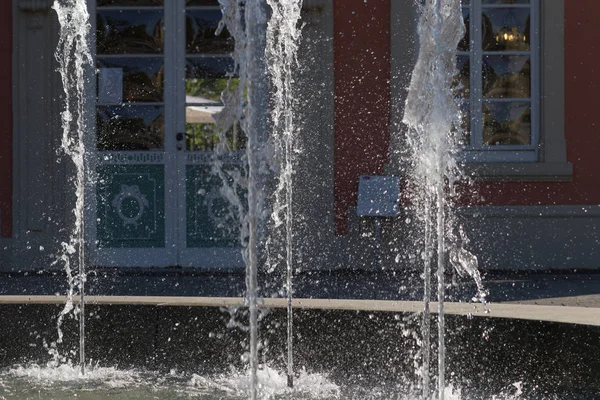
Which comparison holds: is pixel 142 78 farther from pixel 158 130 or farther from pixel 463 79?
pixel 463 79

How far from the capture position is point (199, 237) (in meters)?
11.0

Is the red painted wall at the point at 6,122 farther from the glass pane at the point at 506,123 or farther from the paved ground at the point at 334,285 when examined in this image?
the glass pane at the point at 506,123

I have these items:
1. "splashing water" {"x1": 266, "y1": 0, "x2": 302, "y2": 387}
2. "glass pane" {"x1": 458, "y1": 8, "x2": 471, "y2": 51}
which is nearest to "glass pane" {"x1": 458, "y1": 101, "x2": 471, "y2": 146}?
"glass pane" {"x1": 458, "y1": 8, "x2": 471, "y2": 51}

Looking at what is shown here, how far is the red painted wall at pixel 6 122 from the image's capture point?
1098 cm

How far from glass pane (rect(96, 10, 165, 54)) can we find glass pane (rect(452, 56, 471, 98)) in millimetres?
2457

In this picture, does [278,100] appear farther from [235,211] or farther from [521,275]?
[521,275]

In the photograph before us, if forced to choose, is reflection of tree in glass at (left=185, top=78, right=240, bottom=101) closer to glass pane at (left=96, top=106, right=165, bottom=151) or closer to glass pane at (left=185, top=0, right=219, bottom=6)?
glass pane at (left=96, top=106, right=165, bottom=151)

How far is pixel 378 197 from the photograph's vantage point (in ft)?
34.8

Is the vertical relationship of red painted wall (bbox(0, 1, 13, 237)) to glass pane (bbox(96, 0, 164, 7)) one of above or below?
below

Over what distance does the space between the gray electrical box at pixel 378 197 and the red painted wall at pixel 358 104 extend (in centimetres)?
21

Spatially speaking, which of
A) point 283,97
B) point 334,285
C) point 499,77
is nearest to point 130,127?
point 283,97

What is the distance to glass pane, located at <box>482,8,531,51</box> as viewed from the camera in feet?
36.2

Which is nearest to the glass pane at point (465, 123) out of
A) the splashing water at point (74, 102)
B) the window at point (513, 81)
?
the window at point (513, 81)

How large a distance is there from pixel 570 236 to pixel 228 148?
9.53 feet
